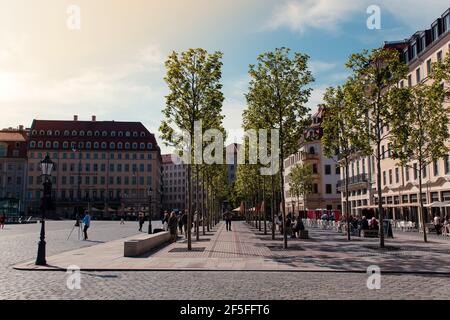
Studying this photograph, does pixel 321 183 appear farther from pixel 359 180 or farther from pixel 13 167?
pixel 13 167

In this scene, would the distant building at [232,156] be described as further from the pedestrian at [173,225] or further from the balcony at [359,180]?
the pedestrian at [173,225]

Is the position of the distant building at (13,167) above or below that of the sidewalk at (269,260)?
above

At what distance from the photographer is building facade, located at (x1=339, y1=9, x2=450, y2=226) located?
3928 centimetres

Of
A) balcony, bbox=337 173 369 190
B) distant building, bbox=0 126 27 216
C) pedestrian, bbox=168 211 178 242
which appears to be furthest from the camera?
distant building, bbox=0 126 27 216

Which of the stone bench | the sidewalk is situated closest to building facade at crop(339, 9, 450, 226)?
the stone bench

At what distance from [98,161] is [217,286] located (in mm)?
109789

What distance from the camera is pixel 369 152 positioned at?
22.9 metres

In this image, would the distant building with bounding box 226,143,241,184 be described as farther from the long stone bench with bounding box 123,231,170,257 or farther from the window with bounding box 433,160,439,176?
the long stone bench with bounding box 123,231,170,257

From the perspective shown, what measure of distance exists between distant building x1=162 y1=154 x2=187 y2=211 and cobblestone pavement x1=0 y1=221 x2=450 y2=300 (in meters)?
171

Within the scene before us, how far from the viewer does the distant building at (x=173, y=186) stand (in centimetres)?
18600

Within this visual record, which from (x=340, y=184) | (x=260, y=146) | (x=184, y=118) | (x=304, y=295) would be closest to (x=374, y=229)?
(x=260, y=146)

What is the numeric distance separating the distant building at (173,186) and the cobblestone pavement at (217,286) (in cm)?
17066

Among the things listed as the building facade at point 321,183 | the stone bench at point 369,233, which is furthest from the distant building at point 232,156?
the stone bench at point 369,233
